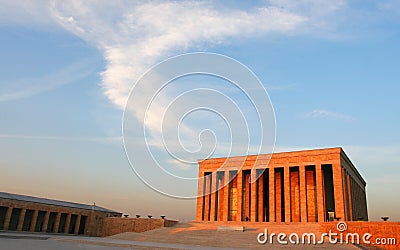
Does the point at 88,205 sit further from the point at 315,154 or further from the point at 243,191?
the point at 315,154

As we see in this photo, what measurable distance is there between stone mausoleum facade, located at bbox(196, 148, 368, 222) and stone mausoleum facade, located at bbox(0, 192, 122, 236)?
50.1ft

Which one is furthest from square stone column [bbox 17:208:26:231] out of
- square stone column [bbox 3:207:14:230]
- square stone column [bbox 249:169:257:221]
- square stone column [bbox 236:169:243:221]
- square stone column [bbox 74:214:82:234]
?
square stone column [bbox 249:169:257:221]

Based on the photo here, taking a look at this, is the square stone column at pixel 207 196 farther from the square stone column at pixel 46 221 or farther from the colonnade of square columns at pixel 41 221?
the square stone column at pixel 46 221

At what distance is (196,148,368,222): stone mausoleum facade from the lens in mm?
35594

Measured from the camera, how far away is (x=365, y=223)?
2472 cm

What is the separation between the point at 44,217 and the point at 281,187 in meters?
30.5

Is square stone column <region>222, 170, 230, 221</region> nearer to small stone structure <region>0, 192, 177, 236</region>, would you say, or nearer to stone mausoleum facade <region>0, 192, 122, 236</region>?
small stone structure <region>0, 192, 177, 236</region>

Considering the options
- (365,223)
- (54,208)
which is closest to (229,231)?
(365,223)

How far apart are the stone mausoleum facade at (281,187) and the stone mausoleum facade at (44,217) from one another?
15266 mm

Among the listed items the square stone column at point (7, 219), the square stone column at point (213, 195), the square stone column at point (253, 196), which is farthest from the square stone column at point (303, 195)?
the square stone column at point (7, 219)

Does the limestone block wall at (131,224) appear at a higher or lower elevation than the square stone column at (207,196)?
lower

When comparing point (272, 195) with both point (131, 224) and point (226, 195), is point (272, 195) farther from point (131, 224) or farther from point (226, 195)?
point (131, 224)

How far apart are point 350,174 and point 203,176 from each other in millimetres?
19607

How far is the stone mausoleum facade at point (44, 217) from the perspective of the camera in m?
35.7
